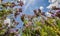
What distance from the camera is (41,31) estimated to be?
4.83 ft

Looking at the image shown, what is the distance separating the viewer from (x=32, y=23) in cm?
149

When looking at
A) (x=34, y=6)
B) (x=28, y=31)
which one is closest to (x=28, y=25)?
(x=28, y=31)

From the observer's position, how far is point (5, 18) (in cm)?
151

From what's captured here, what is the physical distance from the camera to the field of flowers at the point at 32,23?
1471mm

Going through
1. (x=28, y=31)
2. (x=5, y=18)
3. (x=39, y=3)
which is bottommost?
(x=28, y=31)

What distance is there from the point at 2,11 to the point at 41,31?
0.39 meters

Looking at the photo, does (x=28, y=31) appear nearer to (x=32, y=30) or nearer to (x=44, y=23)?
(x=32, y=30)

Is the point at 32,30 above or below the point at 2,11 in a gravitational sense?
below

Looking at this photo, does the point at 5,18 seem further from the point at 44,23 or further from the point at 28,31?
the point at 44,23

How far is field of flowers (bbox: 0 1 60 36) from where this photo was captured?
4.83ft

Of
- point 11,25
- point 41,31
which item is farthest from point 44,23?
point 11,25

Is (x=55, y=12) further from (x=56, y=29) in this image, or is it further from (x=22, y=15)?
(x=22, y=15)

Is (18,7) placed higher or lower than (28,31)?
higher

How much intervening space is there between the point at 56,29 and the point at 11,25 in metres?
0.40
